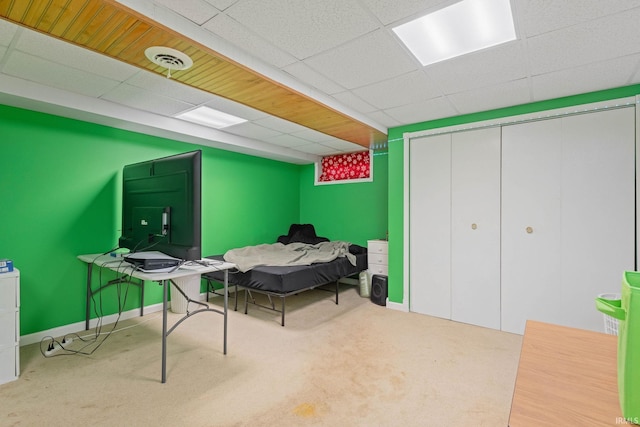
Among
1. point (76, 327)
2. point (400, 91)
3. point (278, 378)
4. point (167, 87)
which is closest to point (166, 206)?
point (167, 87)

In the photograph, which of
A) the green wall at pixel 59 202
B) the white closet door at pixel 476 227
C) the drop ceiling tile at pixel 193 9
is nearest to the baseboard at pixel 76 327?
the green wall at pixel 59 202

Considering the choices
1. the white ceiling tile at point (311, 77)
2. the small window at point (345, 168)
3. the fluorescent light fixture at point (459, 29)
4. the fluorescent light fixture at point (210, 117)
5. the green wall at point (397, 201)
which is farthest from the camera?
the small window at point (345, 168)

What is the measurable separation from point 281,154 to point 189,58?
9.38ft

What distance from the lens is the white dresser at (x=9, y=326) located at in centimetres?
211

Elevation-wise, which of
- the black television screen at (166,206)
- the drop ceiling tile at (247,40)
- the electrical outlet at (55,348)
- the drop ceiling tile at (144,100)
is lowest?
the electrical outlet at (55,348)

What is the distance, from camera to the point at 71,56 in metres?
2.15

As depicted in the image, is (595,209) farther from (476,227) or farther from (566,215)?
(476,227)

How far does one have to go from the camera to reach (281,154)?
496cm

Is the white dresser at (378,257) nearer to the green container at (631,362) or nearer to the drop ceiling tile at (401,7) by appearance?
the drop ceiling tile at (401,7)

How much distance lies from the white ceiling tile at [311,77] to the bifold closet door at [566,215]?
1.96 metres

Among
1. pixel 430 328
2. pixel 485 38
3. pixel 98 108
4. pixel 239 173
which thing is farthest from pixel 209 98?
pixel 430 328

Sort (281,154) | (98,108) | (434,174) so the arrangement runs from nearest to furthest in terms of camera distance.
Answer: (98,108) < (434,174) < (281,154)

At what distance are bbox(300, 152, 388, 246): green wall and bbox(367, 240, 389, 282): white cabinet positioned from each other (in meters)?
0.54

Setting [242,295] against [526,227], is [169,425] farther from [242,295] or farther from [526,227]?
[526,227]
